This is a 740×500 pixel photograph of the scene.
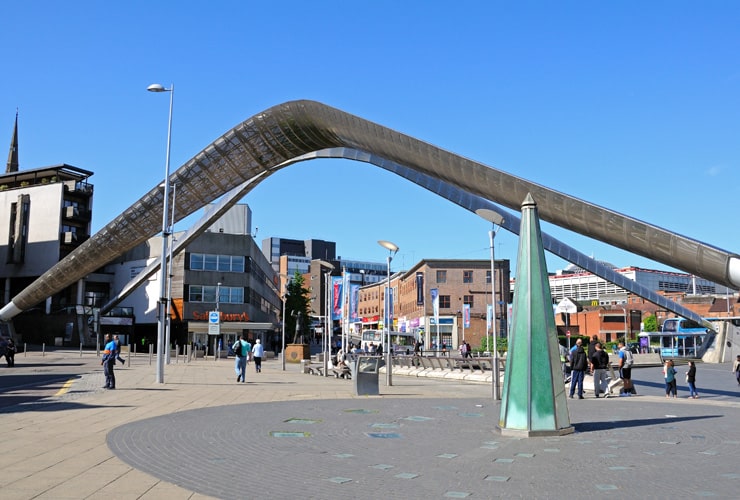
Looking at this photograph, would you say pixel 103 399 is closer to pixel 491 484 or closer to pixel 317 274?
pixel 491 484

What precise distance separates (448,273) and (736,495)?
273ft

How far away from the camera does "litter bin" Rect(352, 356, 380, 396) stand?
21.0m

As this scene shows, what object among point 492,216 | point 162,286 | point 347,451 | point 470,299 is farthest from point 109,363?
point 470,299

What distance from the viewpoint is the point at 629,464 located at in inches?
366

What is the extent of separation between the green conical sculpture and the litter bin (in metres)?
8.51

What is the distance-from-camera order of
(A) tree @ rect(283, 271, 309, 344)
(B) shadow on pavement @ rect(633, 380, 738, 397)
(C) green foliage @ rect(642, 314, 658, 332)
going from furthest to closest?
1. (C) green foliage @ rect(642, 314, 658, 332)
2. (A) tree @ rect(283, 271, 309, 344)
3. (B) shadow on pavement @ rect(633, 380, 738, 397)

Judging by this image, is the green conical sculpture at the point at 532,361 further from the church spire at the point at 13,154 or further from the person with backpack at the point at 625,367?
the church spire at the point at 13,154

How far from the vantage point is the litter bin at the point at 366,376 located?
21.0 m

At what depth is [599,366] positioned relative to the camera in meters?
21.9

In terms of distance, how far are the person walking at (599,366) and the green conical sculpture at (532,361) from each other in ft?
32.1

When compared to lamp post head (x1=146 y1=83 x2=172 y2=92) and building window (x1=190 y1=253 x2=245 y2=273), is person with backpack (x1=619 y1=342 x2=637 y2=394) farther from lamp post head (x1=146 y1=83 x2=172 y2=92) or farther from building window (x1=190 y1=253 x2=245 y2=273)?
building window (x1=190 y1=253 x2=245 y2=273)

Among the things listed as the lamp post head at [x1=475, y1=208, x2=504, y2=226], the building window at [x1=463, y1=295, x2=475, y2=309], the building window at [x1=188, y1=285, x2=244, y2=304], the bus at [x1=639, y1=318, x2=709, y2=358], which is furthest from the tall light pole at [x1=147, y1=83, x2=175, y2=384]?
the building window at [x1=463, y1=295, x2=475, y2=309]

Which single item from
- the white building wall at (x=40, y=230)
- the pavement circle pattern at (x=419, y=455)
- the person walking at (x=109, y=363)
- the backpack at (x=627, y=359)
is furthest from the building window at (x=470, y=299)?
the pavement circle pattern at (x=419, y=455)

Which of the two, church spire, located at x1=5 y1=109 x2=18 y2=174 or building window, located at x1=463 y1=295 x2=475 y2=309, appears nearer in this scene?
building window, located at x1=463 y1=295 x2=475 y2=309
